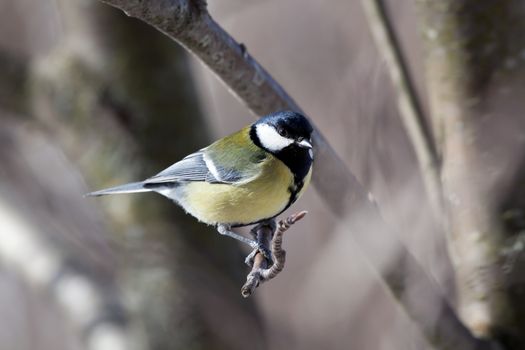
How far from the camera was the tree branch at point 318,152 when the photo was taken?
1186mm

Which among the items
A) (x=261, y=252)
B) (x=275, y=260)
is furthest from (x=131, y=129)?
(x=275, y=260)

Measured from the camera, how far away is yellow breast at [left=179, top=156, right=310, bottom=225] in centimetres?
171

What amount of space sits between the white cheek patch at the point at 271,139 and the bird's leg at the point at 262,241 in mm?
185

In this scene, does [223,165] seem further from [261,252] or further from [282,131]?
[261,252]

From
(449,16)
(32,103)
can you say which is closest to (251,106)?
(449,16)

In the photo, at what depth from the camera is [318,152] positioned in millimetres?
1424

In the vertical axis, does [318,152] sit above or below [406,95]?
above

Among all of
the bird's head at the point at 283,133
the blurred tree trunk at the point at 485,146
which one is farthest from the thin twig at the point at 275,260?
the blurred tree trunk at the point at 485,146

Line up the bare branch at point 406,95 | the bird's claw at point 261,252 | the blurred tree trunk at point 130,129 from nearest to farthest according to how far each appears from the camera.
Result: the bird's claw at point 261,252 → the bare branch at point 406,95 → the blurred tree trunk at point 130,129

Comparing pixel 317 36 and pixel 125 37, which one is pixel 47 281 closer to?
pixel 125 37

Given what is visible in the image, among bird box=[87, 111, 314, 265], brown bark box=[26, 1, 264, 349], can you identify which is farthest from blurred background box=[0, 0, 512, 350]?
bird box=[87, 111, 314, 265]

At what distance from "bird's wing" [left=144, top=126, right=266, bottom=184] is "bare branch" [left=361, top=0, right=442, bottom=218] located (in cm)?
38

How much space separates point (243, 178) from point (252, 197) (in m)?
0.07

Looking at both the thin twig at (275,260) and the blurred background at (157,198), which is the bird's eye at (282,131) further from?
the thin twig at (275,260)
